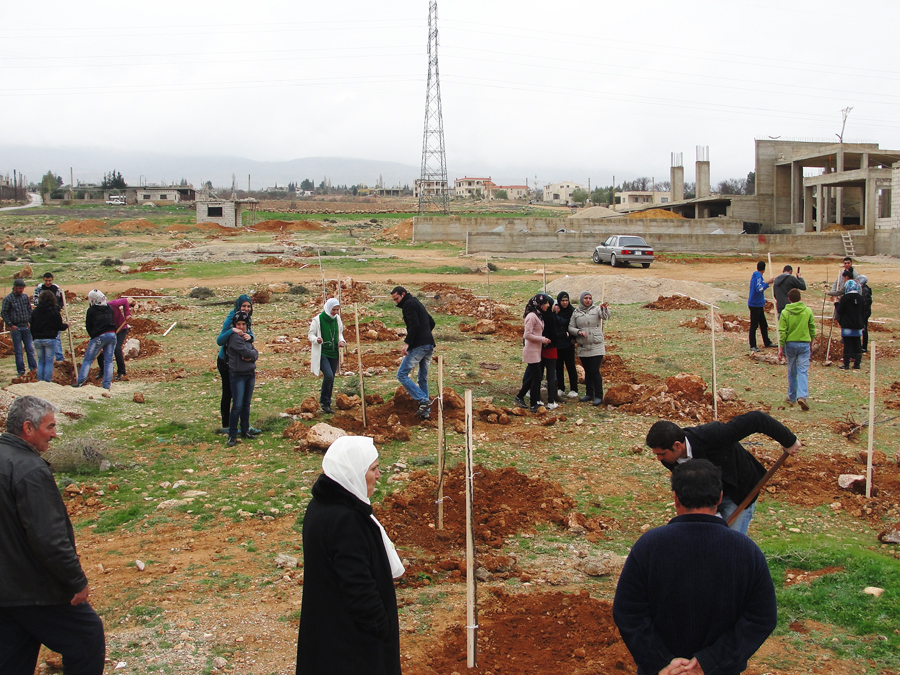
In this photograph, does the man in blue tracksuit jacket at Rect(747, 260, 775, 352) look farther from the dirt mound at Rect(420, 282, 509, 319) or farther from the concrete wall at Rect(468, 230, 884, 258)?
the concrete wall at Rect(468, 230, 884, 258)

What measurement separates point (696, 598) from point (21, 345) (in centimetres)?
1350

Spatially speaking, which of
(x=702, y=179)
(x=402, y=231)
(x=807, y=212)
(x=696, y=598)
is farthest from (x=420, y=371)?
(x=702, y=179)

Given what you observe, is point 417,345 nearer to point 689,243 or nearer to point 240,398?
point 240,398

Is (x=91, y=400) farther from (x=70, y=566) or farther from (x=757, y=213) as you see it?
(x=757, y=213)

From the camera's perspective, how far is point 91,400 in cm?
1097

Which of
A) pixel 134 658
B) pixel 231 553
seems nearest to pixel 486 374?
pixel 231 553

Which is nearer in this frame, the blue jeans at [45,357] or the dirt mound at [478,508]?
the dirt mound at [478,508]

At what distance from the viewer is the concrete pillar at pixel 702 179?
202ft

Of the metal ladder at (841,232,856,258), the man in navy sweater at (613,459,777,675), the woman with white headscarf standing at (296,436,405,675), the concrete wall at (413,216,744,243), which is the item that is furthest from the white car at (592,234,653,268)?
the woman with white headscarf standing at (296,436,405,675)

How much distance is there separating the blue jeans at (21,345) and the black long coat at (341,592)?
11839 millimetres

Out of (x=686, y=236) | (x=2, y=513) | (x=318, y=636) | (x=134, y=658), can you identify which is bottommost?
(x=134, y=658)

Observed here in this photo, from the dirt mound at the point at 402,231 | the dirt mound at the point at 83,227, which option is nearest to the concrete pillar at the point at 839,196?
the dirt mound at the point at 402,231

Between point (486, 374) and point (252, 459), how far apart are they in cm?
555

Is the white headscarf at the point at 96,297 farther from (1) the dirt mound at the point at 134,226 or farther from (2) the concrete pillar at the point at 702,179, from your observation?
(2) the concrete pillar at the point at 702,179
